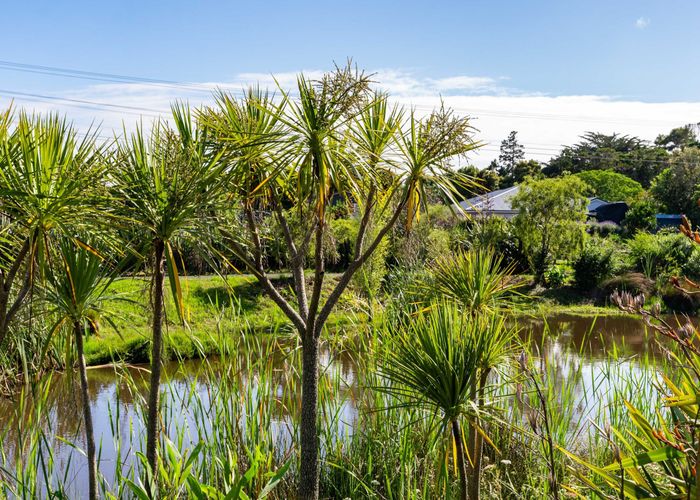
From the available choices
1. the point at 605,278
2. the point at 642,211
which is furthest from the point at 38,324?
the point at 642,211

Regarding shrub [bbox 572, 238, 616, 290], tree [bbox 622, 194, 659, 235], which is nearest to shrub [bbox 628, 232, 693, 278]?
shrub [bbox 572, 238, 616, 290]

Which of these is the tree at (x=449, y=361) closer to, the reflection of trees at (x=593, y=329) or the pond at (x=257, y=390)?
the pond at (x=257, y=390)

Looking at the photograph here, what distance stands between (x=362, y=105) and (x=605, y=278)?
17.8 metres

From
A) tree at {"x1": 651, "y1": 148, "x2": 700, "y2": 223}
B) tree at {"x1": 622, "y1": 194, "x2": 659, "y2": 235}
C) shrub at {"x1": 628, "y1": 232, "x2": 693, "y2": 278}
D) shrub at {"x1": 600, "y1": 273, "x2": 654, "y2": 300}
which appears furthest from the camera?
tree at {"x1": 651, "y1": 148, "x2": 700, "y2": 223}

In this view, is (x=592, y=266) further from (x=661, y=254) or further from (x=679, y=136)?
(x=679, y=136)

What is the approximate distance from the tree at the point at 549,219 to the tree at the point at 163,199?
1793cm

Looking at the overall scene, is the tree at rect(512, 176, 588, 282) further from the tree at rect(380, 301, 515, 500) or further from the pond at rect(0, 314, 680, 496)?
the tree at rect(380, 301, 515, 500)

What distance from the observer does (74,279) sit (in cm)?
328

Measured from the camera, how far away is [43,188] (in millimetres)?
2762

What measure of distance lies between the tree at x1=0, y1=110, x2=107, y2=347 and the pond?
0.92 m

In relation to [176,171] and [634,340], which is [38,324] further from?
[634,340]

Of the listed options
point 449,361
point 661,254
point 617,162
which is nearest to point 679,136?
point 617,162

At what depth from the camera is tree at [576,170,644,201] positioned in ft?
170

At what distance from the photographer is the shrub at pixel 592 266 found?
19.7 meters
